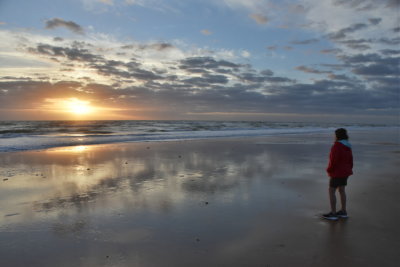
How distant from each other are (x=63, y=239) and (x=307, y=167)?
29.4 feet

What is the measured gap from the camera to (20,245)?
14.1ft

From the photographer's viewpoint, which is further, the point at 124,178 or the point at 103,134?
the point at 103,134

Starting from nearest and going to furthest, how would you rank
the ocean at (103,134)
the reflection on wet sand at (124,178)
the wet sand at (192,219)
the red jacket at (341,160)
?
1. the wet sand at (192,219)
2. the red jacket at (341,160)
3. the reflection on wet sand at (124,178)
4. the ocean at (103,134)

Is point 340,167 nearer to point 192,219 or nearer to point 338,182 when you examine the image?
point 338,182

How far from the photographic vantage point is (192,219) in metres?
5.41

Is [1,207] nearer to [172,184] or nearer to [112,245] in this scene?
[112,245]

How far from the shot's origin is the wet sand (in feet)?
13.2

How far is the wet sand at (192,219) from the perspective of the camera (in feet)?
13.2

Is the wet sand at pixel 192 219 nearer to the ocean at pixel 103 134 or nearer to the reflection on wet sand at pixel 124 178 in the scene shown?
the reflection on wet sand at pixel 124 178

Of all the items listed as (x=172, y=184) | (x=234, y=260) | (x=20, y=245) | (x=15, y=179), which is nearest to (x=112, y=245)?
(x=20, y=245)

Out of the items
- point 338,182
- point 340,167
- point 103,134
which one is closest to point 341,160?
point 340,167

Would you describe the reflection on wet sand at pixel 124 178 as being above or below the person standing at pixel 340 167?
below

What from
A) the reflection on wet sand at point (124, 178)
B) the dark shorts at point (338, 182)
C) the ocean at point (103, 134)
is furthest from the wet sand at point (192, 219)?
the ocean at point (103, 134)

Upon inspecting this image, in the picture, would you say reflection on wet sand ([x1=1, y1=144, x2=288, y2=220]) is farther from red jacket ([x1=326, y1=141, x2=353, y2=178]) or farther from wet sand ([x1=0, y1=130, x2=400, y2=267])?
red jacket ([x1=326, y1=141, x2=353, y2=178])
